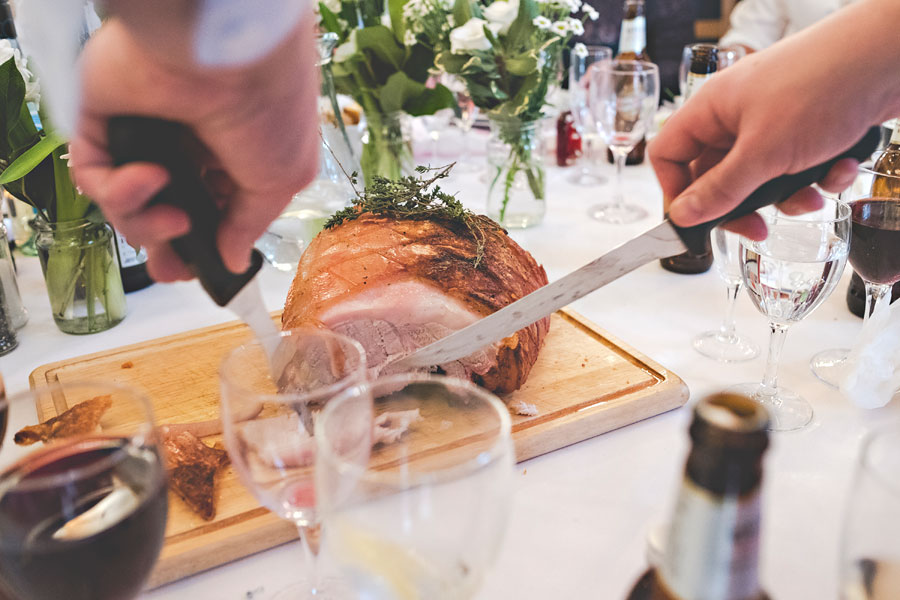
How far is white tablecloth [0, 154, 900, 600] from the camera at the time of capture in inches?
32.3

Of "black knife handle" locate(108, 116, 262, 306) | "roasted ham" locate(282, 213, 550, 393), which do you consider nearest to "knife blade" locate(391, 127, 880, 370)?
"roasted ham" locate(282, 213, 550, 393)

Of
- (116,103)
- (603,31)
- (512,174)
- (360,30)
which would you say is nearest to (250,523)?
(116,103)

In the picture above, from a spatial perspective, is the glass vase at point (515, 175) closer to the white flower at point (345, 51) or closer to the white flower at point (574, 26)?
the white flower at point (574, 26)

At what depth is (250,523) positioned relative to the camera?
87 cm

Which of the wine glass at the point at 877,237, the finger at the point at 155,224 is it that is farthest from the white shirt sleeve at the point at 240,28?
the wine glass at the point at 877,237

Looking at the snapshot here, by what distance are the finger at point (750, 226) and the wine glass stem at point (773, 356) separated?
0.16m

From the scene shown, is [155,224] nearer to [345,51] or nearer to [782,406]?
[782,406]

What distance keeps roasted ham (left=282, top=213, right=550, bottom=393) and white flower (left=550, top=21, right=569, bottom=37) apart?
750 millimetres

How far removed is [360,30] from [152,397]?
100cm

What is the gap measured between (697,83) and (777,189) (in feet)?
2.84

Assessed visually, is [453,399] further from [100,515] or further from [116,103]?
[116,103]

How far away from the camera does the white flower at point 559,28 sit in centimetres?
168

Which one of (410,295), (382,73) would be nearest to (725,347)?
(410,295)

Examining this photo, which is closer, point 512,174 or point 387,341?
point 387,341
